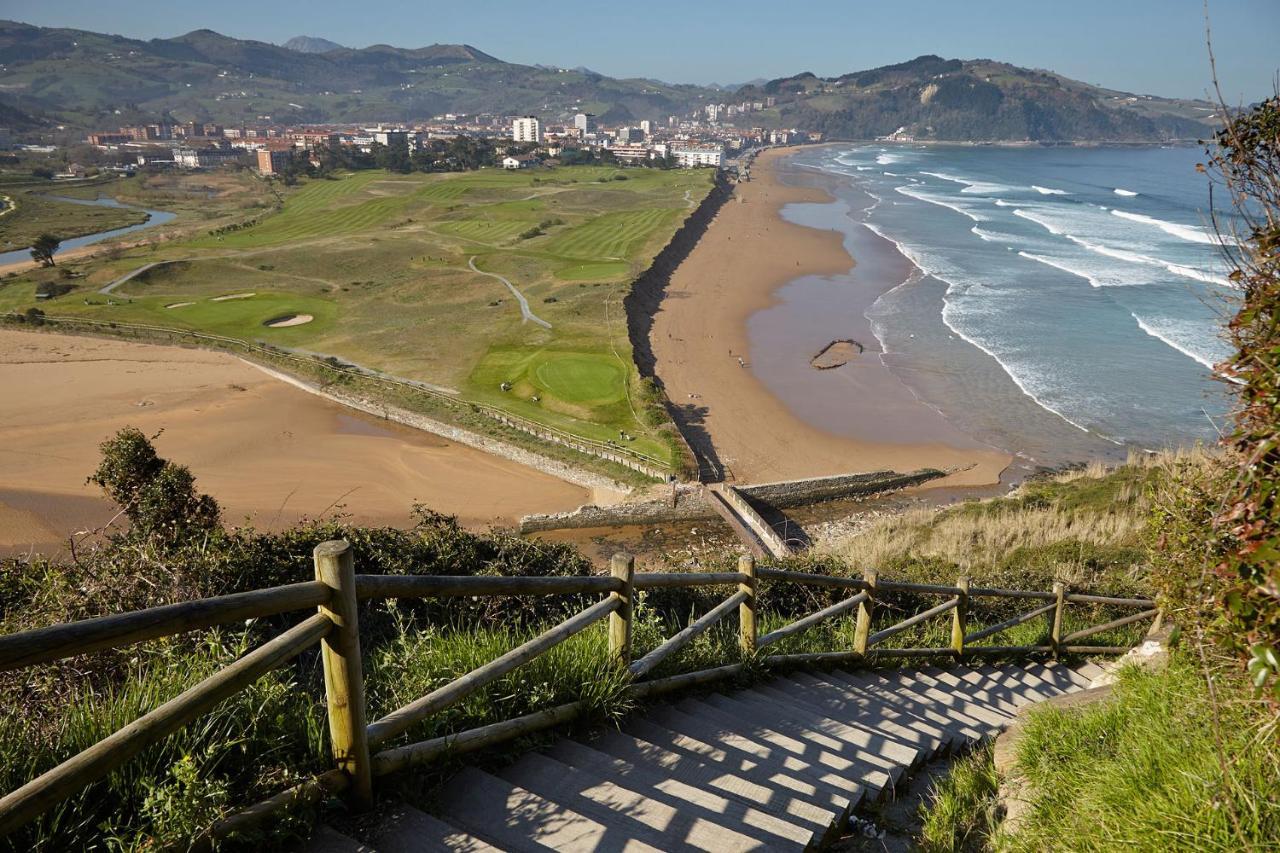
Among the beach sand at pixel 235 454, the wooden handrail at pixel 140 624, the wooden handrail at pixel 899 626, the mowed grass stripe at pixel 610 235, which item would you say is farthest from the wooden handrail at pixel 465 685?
the mowed grass stripe at pixel 610 235

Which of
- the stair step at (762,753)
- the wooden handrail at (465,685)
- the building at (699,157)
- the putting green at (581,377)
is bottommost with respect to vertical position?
the putting green at (581,377)

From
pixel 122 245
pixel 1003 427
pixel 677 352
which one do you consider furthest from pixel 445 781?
pixel 122 245

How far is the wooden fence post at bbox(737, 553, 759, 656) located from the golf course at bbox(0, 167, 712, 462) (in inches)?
786

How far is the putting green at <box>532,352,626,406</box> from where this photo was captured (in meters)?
31.2

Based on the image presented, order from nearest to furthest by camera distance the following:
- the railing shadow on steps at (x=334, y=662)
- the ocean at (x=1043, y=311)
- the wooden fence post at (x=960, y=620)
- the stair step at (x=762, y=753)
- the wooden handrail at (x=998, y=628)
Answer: the railing shadow on steps at (x=334, y=662), the stair step at (x=762, y=753), the wooden fence post at (x=960, y=620), the wooden handrail at (x=998, y=628), the ocean at (x=1043, y=311)

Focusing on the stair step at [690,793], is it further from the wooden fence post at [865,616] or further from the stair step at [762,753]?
the wooden fence post at [865,616]

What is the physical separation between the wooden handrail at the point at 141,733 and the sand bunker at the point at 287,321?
44.9m

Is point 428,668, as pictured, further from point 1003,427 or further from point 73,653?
point 1003,427

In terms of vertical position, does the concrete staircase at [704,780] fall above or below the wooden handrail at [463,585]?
below

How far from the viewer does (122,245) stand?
6881 cm

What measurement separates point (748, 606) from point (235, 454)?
25.8 m

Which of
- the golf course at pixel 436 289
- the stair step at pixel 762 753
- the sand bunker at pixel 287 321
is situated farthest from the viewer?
the sand bunker at pixel 287 321

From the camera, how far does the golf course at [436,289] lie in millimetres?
33250

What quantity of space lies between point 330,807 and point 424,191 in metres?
94.5
